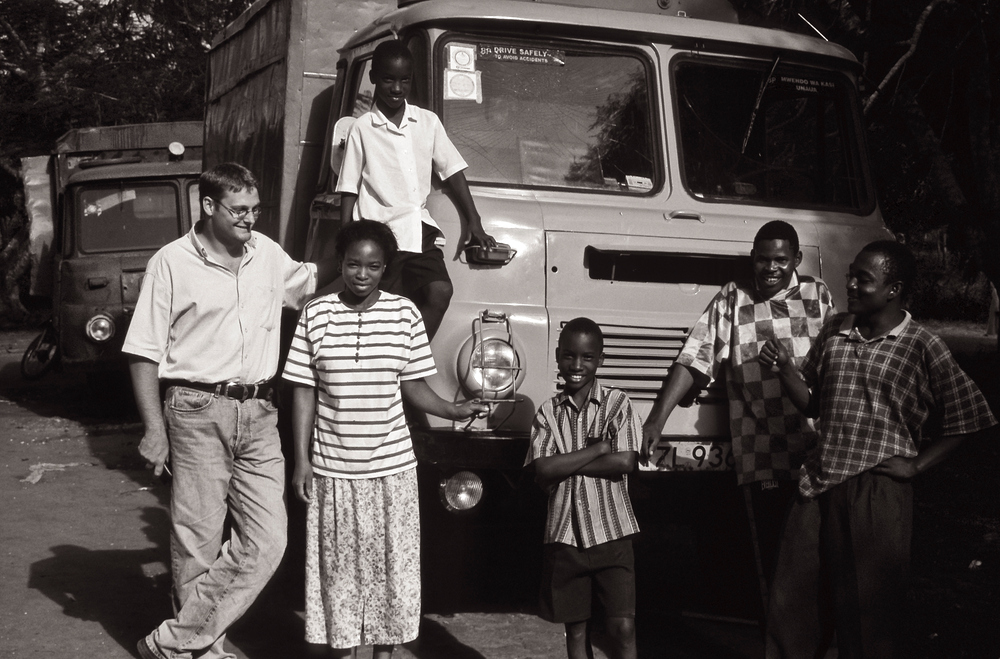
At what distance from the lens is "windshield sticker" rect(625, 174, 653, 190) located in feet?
17.7

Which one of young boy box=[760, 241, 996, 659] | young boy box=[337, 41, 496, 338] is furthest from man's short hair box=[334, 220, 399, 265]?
young boy box=[760, 241, 996, 659]

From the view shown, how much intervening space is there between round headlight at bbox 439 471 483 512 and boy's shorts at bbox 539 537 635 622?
59 cm

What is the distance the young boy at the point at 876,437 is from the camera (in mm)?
3975

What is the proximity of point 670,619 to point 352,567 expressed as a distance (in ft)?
6.46

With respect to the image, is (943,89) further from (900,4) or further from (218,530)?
(218,530)

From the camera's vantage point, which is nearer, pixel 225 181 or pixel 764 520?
pixel 225 181

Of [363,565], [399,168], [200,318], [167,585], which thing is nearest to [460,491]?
[363,565]

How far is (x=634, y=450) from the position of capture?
4.20 meters

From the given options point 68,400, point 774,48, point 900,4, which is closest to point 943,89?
point 900,4

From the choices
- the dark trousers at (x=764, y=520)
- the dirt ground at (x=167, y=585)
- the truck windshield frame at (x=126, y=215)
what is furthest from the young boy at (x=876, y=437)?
the truck windshield frame at (x=126, y=215)

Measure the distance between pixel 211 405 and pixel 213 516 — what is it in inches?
16.7

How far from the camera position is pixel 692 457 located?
4.87m

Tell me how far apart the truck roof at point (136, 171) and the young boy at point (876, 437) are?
9.12m

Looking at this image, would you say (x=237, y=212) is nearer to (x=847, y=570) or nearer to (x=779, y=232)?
(x=779, y=232)
